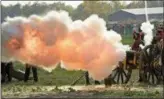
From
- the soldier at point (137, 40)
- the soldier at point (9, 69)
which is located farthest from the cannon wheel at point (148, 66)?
the soldier at point (9, 69)

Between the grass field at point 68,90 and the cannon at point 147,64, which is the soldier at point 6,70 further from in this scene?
the cannon at point 147,64

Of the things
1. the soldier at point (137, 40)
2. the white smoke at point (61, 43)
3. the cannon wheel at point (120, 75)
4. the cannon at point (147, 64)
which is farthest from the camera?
the soldier at point (137, 40)

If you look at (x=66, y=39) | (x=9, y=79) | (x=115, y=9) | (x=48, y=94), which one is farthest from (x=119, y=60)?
(x=115, y=9)

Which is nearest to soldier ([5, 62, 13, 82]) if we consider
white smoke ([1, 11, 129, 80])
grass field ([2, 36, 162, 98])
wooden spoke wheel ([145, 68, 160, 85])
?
grass field ([2, 36, 162, 98])

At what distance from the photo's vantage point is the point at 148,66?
575 inches

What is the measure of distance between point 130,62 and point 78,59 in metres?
2.05

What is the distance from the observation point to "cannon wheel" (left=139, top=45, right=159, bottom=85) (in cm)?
1458

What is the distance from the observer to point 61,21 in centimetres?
1342

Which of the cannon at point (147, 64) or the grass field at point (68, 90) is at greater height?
the cannon at point (147, 64)

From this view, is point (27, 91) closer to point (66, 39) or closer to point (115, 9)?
point (66, 39)

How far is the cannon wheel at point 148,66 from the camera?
14.6 meters

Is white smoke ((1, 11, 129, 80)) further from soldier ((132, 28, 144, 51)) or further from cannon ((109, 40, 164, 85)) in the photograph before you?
soldier ((132, 28, 144, 51))

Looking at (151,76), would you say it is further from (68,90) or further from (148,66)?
(68,90)

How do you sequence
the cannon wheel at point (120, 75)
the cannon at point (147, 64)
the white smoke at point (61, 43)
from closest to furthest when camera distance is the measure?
1. the white smoke at point (61, 43)
2. the cannon at point (147, 64)
3. the cannon wheel at point (120, 75)
